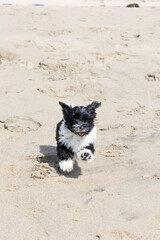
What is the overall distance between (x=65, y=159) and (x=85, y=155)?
25cm

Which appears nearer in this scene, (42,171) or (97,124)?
(42,171)

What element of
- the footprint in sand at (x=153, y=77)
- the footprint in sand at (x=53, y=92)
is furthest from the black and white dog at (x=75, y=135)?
the footprint in sand at (x=153, y=77)

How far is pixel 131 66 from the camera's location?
355 inches

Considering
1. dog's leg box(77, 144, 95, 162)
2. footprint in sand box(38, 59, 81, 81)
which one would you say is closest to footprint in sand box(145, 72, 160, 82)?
footprint in sand box(38, 59, 81, 81)

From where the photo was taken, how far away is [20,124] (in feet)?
21.2

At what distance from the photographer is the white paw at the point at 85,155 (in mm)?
5020

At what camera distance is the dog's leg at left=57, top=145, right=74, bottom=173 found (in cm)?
502

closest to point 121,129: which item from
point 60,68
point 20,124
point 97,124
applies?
point 97,124

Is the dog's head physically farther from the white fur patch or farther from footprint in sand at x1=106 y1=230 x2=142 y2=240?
footprint in sand at x1=106 y1=230 x2=142 y2=240

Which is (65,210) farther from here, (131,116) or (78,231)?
(131,116)

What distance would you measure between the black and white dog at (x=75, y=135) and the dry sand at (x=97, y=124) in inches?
9.5

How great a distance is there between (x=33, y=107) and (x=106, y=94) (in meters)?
1.42

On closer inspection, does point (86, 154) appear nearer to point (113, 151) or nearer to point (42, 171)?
point (42, 171)

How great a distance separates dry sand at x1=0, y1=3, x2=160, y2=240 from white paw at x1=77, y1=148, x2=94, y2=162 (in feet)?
0.76
